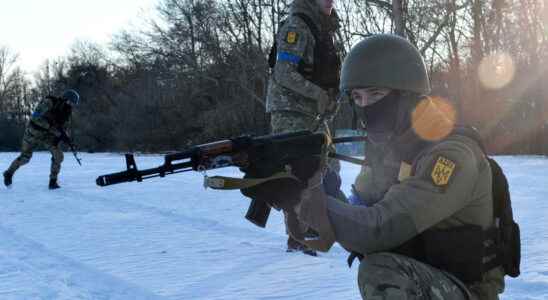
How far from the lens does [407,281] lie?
1726mm

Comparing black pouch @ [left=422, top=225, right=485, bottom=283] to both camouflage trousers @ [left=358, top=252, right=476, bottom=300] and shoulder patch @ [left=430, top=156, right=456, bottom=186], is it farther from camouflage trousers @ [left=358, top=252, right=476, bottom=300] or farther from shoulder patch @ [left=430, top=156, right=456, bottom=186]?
shoulder patch @ [left=430, top=156, right=456, bottom=186]

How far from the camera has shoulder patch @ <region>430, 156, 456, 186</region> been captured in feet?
5.22

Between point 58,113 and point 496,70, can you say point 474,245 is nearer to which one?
point 58,113

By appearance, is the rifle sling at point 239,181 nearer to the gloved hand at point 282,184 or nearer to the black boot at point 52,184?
the gloved hand at point 282,184

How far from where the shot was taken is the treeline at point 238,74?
16.4 meters

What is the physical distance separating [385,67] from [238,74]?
25.3 metres

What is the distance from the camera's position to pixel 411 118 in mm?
1851

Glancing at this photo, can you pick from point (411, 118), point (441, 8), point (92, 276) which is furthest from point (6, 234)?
point (441, 8)

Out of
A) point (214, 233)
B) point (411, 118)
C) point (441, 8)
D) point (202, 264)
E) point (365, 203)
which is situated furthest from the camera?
point (441, 8)

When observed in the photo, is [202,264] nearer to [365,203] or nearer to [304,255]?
[304,255]

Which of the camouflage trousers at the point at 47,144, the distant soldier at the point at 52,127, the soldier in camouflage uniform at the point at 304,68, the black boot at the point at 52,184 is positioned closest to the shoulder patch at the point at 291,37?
the soldier in camouflage uniform at the point at 304,68

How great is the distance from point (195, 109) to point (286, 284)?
2665 cm

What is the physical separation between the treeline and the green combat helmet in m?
10.5

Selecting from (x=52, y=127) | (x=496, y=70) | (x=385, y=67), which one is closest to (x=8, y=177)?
(x=52, y=127)
